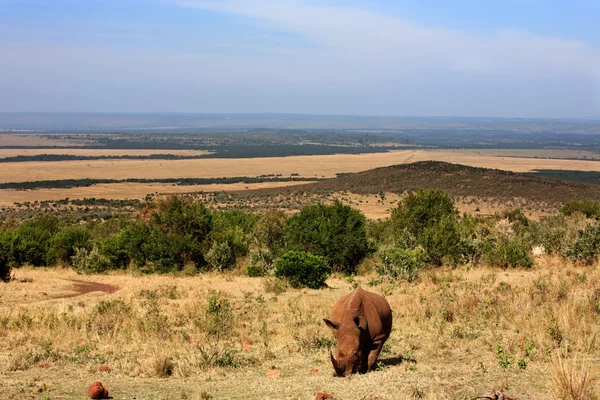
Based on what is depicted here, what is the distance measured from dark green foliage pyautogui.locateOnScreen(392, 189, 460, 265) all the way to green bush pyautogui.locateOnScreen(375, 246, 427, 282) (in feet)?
14.5

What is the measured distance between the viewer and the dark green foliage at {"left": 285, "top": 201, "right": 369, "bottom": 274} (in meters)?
28.9

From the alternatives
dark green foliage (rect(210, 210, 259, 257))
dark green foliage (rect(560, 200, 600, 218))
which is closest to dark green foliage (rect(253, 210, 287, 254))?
dark green foliage (rect(210, 210, 259, 257))

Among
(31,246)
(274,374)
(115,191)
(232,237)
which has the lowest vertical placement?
(115,191)

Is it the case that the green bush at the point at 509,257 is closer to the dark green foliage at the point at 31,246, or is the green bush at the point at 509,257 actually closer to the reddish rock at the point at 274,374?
the reddish rock at the point at 274,374

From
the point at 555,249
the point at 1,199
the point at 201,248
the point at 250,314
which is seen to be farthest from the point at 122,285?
the point at 1,199

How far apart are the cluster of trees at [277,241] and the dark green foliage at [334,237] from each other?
50 mm

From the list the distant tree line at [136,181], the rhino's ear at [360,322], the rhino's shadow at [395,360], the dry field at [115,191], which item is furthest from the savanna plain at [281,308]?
the distant tree line at [136,181]

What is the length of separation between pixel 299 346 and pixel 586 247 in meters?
14.7

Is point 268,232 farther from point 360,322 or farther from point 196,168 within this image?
point 196,168

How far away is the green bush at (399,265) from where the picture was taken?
20781 mm

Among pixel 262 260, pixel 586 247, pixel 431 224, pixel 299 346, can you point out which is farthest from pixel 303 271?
pixel 431 224

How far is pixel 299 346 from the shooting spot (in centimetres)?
1154

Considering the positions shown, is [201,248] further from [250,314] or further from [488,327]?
[488,327]

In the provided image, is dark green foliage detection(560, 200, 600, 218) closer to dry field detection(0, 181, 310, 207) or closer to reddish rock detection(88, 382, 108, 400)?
reddish rock detection(88, 382, 108, 400)
